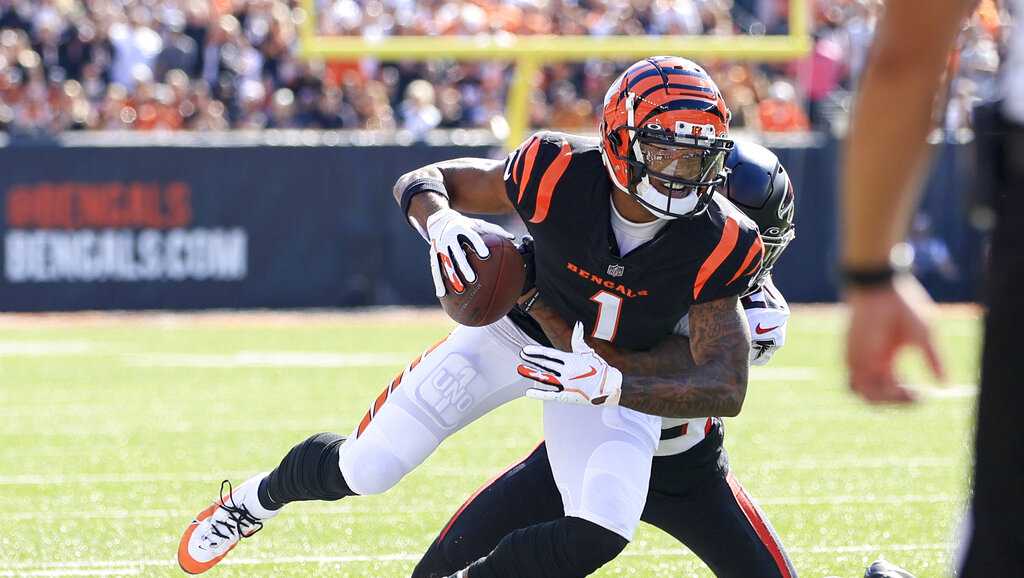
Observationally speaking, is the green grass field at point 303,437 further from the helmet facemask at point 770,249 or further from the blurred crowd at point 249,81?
the blurred crowd at point 249,81

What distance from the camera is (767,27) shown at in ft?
35.6

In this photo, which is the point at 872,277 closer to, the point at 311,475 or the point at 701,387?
the point at 701,387

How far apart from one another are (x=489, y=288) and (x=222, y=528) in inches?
37.8

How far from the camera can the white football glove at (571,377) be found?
125 inches

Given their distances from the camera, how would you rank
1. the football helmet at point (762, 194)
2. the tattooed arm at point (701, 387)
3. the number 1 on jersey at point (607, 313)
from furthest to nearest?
1. the football helmet at point (762, 194)
2. the number 1 on jersey at point (607, 313)
3. the tattooed arm at point (701, 387)

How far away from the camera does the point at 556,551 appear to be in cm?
316

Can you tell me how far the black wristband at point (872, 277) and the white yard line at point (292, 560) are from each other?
2774 millimetres

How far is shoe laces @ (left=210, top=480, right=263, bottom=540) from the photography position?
3.88 meters

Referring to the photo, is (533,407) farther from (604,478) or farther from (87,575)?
(604,478)

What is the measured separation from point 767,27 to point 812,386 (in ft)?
11.4

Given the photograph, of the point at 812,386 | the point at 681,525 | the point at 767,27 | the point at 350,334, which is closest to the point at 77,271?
the point at 350,334

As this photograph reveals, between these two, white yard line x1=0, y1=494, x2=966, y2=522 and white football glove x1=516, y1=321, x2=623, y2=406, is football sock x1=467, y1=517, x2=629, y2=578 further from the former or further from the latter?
white yard line x1=0, y1=494, x2=966, y2=522

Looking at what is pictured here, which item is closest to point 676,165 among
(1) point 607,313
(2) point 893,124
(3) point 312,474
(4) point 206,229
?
(1) point 607,313

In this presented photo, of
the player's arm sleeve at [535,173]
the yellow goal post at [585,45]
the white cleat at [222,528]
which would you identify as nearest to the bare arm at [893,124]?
the player's arm sleeve at [535,173]
